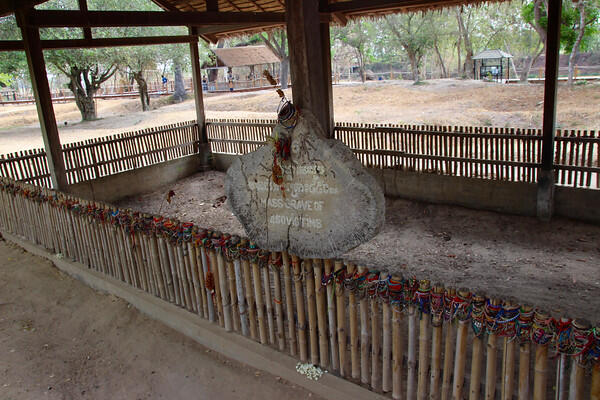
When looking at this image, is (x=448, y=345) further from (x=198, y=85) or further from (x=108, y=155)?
(x=198, y=85)

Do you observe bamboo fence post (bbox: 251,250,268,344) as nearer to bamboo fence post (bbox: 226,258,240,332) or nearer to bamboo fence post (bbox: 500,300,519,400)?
bamboo fence post (bbox: 226,258,240,332)

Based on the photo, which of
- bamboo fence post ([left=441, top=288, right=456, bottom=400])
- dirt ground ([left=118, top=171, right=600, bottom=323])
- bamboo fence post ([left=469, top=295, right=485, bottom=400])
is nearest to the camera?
bamboo fence post ([left=469, top=295, right=485, bottom=400])

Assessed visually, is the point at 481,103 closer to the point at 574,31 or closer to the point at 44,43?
the point at 574,31

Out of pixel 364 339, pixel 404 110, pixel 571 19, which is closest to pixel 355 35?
pixel 404 110

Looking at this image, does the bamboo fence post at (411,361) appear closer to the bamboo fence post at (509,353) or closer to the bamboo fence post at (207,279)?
the bamboo fence post at (509,353)

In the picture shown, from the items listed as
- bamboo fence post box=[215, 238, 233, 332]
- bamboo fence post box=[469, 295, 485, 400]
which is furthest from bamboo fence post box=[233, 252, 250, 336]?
bamboo fence post box=[469, 295, 485, 400]

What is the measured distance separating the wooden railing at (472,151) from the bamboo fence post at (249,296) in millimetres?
6419

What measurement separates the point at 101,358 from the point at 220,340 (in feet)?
Answer: 4.11

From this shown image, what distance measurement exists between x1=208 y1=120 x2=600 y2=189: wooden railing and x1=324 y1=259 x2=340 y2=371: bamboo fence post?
246 inches

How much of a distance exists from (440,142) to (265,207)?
21.7 feet

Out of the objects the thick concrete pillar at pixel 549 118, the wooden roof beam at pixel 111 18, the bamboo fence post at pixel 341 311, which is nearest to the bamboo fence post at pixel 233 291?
the bamboo fence post at pixel 341 311

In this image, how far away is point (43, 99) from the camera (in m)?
9.14

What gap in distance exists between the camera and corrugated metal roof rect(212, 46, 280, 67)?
34.5 meters

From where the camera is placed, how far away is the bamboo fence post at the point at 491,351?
2756mm
